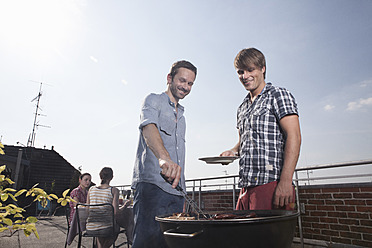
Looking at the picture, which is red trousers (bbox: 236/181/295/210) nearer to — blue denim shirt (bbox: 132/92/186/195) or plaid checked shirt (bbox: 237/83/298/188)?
plaid checked shirt (bbox: 237/83/298/188)

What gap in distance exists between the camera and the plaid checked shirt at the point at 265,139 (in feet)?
3.87

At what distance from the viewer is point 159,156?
112 cm

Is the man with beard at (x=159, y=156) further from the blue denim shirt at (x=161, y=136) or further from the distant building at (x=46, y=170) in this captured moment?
the distant building at (x=46, y=170)

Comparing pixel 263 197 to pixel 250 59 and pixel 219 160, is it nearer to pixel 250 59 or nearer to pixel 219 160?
pixel 219 160

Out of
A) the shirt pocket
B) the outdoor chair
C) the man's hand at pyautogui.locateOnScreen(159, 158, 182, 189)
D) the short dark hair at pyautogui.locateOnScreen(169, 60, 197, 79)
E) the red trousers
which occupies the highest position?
the short dark hair at pyautogui.locateOnScreen(169, 60, 197, 79)

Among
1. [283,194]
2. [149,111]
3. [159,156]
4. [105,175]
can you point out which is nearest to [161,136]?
[149,111]

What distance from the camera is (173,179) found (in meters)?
0.95

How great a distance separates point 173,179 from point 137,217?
474mm

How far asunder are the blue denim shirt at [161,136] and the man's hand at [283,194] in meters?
0.55

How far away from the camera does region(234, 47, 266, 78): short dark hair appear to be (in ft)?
4.48

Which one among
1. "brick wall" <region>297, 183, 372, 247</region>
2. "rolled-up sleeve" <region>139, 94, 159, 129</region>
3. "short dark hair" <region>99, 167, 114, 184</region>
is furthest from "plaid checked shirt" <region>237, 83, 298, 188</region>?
"brick wall" <region>297, 183, 372, 247</region>

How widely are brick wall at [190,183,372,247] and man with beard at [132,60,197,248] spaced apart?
2.89 m

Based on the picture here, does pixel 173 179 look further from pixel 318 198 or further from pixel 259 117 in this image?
pixel 318 198

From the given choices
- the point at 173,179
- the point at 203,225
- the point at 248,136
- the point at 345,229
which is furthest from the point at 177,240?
the point at 345,229
